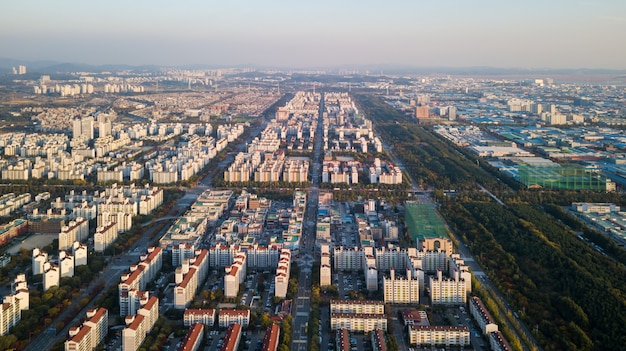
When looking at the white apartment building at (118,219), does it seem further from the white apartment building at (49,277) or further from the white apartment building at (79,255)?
the white apartment building at (49,277)

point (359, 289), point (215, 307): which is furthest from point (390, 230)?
point (215, 307)

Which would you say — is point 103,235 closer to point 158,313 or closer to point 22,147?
point 158,313

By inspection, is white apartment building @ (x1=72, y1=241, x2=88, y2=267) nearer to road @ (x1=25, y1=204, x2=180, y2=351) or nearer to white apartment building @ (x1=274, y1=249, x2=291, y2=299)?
road @ (x1=25, y1=204, x2=180, y2=351)

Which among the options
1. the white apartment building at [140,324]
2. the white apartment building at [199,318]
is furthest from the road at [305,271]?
the white apartment building at [140,324]

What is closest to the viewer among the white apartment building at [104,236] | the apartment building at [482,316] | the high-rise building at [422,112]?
the apartment building at [482,316]

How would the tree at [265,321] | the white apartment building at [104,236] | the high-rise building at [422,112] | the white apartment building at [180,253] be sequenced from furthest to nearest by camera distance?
the high-rise building at [422,112], the white apartment building at [104,236], the white apartment building at [180,253], the tree at [265,321]

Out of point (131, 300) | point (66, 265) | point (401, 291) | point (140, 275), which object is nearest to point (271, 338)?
point (131, 300)
